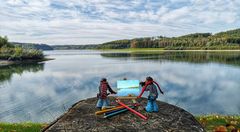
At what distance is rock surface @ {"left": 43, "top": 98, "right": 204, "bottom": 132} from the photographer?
6.20 metres

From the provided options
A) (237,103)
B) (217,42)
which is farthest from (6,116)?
(217,42)

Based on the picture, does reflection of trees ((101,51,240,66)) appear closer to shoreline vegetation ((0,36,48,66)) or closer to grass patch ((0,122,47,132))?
shoreline vegetation ((0,36,48,66))

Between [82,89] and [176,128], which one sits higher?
[176,128]

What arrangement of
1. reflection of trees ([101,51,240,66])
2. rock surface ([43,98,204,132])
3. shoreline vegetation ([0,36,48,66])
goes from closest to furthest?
1. rock surface ([43,98,204,132])
2. reflection of trees ([101,51,240,66])
3. shoreline vegetation ([0,36,48,66])

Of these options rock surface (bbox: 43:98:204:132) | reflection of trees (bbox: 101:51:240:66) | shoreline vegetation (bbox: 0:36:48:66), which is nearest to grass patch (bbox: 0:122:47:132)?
rock surface (bbox: 43:98:204:132)

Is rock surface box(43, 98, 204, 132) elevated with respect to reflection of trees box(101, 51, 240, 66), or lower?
elevated

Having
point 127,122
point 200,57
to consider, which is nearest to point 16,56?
point 200,57

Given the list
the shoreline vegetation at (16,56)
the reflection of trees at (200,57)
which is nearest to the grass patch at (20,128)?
the reflection of trees at (200,57)

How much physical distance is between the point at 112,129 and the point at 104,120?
703 millimetres

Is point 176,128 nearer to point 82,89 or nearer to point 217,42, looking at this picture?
point 82,89

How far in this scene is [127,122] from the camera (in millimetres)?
6602

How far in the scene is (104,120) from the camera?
679 centimetres

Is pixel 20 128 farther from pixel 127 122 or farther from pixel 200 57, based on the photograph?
pixel 200 57

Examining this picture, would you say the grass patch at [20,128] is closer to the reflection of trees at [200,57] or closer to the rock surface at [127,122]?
the rock surface at [127,122]
